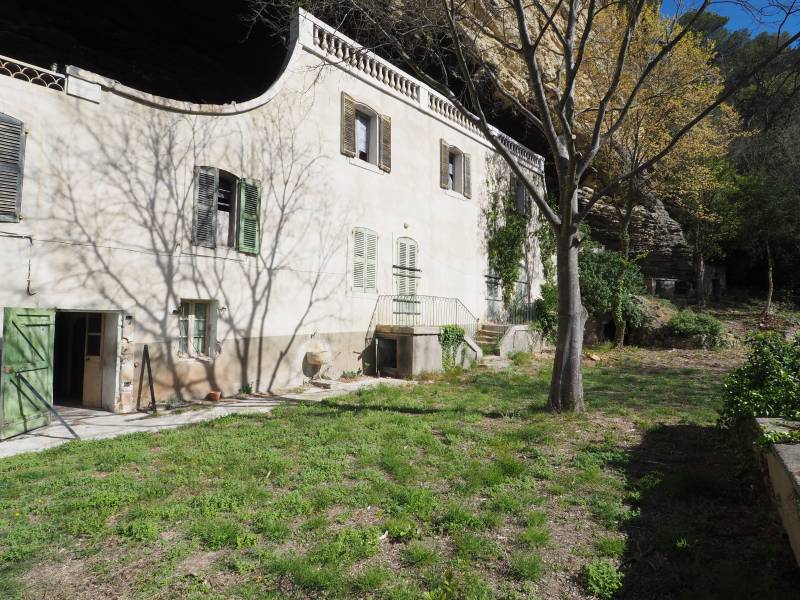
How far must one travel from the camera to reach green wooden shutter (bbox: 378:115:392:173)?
12211mm

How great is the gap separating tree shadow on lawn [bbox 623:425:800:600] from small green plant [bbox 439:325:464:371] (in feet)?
24.0

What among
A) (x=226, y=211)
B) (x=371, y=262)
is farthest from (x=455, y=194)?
(x=226, y=211)

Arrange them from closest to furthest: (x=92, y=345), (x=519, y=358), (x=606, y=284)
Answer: (x=92, y=345) → (x=519, y=358) → (x=606, y=284)

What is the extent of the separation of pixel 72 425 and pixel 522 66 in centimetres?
1510

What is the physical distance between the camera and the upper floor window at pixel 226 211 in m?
8.75

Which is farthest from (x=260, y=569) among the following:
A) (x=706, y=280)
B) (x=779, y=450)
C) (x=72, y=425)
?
(x=706, y=280)

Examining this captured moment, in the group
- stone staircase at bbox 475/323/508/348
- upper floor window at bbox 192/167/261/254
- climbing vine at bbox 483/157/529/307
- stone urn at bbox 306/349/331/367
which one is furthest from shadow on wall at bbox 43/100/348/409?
climbing vine at bbox 483/157/529/307

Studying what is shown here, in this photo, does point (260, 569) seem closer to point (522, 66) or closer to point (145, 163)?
point (145, 163)

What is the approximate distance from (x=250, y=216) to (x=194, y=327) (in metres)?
2.46

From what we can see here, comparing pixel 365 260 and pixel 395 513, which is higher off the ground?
pixel 365 260

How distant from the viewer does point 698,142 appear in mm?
15875

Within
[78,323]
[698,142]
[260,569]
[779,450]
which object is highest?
[698,142]

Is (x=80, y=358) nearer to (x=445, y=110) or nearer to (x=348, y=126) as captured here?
(x=348, y=126)

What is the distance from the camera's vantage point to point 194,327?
8.95 meters
